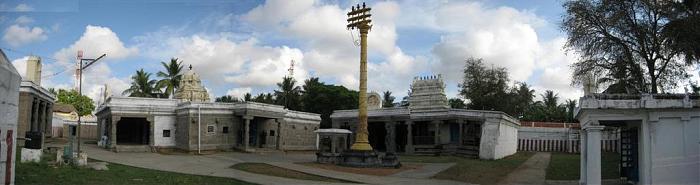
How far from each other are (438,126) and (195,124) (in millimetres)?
15345

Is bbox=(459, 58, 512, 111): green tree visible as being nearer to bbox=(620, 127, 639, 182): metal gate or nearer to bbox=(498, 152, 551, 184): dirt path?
bbox=(498, 152, 551, 184): dirt path

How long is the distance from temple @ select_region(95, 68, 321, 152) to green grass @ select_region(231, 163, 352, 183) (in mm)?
9013

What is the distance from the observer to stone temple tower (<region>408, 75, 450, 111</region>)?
3878 centimetres

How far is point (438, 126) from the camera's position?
36.9m

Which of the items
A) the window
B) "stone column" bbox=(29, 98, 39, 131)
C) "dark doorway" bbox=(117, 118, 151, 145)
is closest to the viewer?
"stone column" bbox=(29, 98, 39, 131)

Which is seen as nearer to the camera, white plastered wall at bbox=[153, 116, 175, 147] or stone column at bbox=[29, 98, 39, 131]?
stone column at bbox=[29, 98, 39, 131]

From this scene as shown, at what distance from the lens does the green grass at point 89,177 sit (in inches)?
539

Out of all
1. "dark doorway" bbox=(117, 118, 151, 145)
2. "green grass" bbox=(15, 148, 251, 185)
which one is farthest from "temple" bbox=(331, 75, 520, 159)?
"green grass" bbox=(15, 148, 251, 185)

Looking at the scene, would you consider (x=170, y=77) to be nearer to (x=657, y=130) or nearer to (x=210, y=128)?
(x=210, y=128)

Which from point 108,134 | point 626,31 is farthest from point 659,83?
point 108,134

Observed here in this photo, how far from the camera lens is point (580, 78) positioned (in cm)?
2620

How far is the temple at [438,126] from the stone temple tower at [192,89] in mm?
10207

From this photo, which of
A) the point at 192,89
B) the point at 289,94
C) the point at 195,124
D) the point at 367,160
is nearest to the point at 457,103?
the point at 289,94

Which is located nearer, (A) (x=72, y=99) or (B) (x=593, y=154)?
(B) (x=593, y=154)
